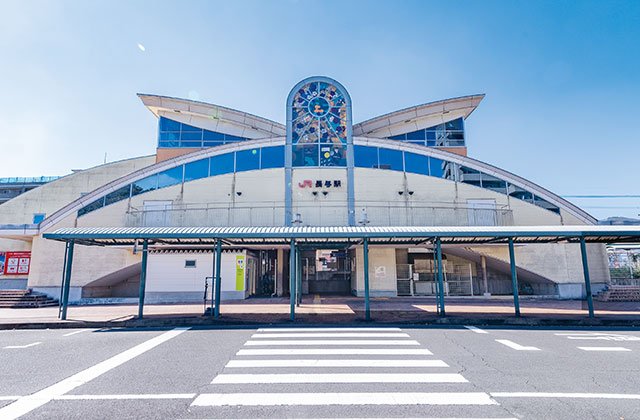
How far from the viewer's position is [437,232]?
1173 centimetres

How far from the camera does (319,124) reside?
21641 millimetres

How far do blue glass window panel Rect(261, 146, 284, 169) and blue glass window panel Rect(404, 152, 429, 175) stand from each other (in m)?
7.68

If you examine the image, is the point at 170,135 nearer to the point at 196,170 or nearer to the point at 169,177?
the point at 169,177

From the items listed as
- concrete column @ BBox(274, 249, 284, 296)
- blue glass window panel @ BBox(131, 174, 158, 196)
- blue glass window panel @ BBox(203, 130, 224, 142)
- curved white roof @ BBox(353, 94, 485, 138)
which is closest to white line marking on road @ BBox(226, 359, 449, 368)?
concrete column @ BBox(274, 249, 284, 296)

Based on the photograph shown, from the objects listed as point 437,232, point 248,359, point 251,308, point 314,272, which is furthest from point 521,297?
point 248,359

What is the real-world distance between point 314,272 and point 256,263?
4216 millimetres

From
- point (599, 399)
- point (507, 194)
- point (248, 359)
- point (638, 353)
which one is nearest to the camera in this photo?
point (599, 399)

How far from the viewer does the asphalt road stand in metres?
4.34

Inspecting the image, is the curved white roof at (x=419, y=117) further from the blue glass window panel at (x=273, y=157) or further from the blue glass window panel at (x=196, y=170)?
the blue glass window panel at (x=196, y=170)

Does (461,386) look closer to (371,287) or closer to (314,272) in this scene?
(371,287)

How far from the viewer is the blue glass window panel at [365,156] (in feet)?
69.5

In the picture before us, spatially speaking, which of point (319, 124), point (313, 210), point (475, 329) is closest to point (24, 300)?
point (313, 210)

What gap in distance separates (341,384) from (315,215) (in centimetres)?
1516

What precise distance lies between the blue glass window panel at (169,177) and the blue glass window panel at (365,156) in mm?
10780
